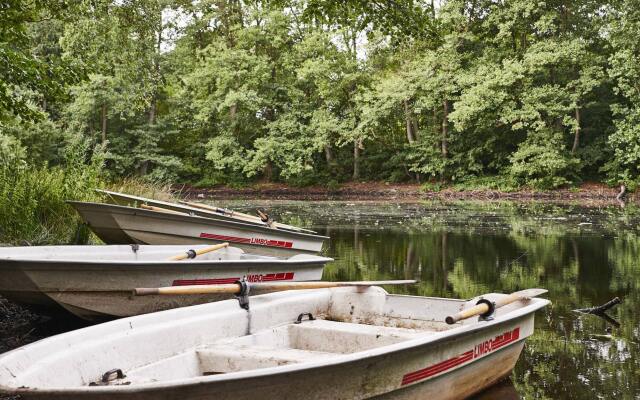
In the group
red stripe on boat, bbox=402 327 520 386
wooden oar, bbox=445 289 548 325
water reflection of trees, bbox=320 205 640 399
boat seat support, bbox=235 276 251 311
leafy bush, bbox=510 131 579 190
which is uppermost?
leafy bush, bbox=510 131 579 190

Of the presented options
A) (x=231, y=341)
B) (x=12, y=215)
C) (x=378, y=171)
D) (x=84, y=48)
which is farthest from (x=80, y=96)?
(x=231, y=341)

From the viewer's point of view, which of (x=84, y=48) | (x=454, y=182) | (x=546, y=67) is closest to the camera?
(x=84, y=48)

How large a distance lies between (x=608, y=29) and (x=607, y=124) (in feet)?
15.3

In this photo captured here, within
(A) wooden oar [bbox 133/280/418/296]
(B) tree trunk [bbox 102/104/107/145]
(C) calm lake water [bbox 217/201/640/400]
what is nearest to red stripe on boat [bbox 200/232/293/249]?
(C) calm lake water [bbox 217/201/640/400]

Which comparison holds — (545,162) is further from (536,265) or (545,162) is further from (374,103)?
(536,265)

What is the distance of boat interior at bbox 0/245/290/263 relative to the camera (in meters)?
5.59

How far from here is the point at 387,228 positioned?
50.4ft

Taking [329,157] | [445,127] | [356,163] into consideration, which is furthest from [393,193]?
[329,157]

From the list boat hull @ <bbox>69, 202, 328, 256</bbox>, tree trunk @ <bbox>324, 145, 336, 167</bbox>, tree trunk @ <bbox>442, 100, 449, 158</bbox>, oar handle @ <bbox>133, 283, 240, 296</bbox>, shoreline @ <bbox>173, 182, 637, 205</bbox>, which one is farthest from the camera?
tree trunk @ <bbox>324, 145, 336, 167</bbox>

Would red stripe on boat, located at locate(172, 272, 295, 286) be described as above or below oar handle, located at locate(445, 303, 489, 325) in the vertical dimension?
below

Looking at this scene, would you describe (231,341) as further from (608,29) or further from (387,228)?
(608,29)

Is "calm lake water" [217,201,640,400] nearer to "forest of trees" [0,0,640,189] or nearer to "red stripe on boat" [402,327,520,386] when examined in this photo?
"red stripe on boat" [402,327,520,386]

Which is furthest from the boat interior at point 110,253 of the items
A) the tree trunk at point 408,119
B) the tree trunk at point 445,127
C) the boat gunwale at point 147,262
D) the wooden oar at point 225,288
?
the tree trunk at point 408,119

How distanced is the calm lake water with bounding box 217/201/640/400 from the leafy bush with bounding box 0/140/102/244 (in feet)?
11.6
